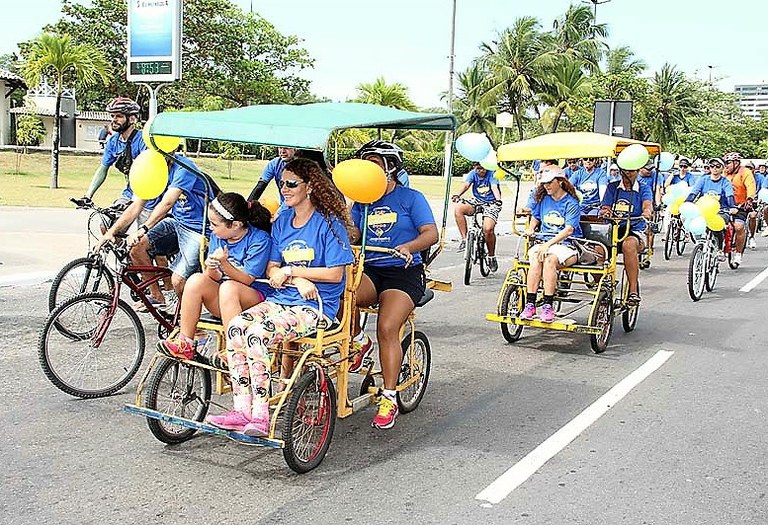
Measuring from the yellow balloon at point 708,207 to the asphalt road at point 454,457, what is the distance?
15.8ft

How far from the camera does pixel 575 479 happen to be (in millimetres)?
5129

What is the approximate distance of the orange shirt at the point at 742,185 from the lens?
15.0 meters

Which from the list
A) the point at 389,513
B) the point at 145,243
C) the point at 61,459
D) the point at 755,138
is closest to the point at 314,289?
the point at 389,513

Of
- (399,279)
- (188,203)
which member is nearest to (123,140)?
(188,203)

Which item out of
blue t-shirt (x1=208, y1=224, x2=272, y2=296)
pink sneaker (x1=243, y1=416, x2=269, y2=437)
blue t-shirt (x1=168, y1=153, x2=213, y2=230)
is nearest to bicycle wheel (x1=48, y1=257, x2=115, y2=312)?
blue t-shirt (x1=168, y1=153, x2=213, y2=230)

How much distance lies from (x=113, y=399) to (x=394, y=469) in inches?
87.3

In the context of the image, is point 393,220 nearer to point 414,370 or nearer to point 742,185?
point 414,370

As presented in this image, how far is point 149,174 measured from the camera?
6.09m

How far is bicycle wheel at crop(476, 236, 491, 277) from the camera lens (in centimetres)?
1291

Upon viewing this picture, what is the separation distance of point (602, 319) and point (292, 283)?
421cm

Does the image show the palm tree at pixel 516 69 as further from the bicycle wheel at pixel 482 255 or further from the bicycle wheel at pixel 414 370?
the bicycle wheel at pixel 414 370

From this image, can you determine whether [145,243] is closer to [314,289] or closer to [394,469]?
[314,289]

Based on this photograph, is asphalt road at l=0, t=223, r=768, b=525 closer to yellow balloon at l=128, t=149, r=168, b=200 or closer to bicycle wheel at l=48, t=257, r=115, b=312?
bicycle wheel at l=48, t=257, r=115, b=312

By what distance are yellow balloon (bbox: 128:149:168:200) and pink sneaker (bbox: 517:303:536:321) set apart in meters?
3.61
